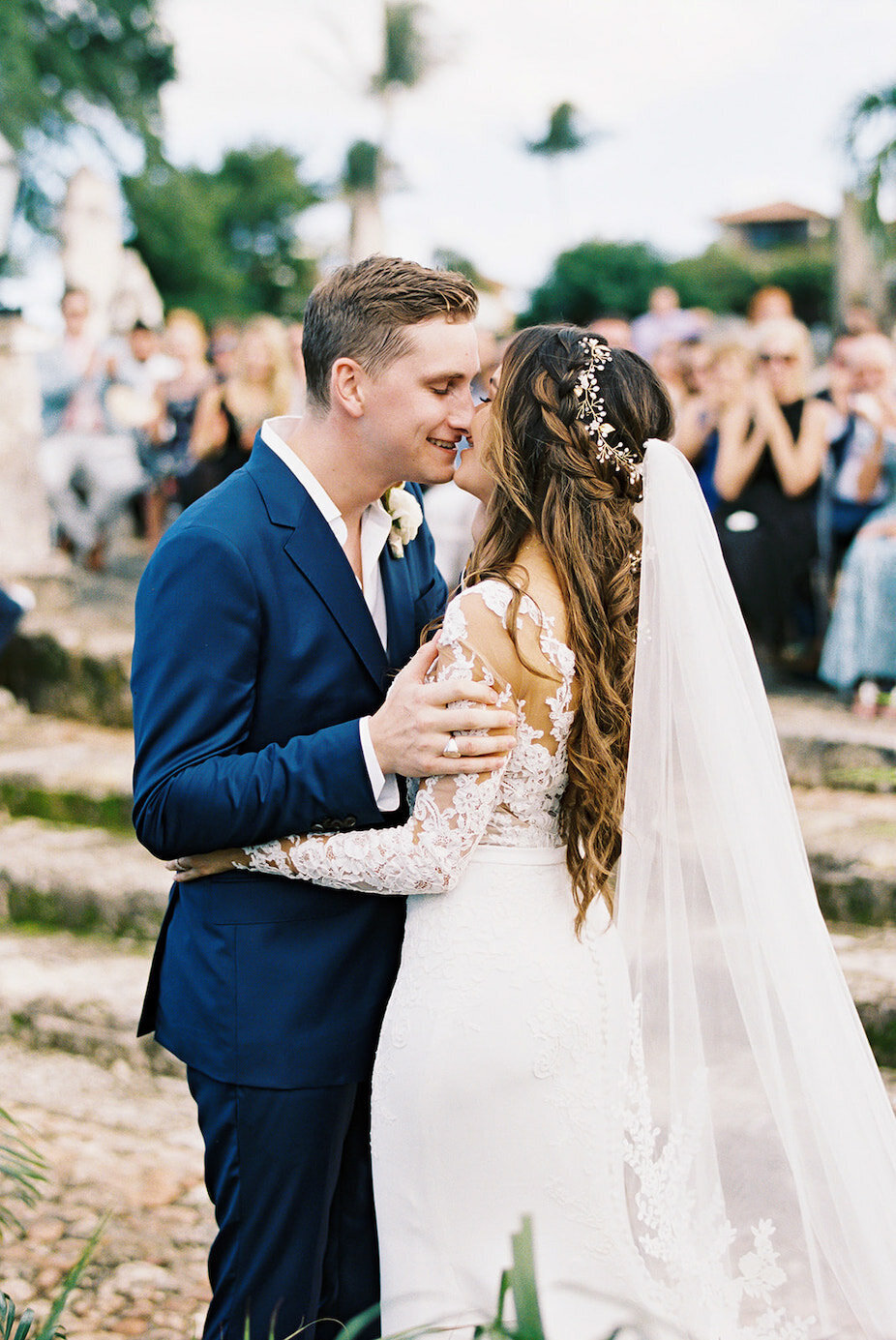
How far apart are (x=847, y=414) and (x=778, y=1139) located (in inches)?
186

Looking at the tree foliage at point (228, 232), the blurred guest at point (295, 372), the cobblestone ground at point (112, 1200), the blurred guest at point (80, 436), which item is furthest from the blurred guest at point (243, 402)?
the tree foliage at point (228, 232)

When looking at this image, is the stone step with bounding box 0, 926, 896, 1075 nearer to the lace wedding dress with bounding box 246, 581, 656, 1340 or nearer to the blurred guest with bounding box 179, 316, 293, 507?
the lace wedding dress with bounding box 246, 581, 656, 1340

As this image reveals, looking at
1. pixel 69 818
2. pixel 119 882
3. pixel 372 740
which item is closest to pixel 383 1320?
pixel 372 740

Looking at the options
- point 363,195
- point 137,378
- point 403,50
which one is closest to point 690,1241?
point 137,378

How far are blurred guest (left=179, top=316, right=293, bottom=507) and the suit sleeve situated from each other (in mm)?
5289

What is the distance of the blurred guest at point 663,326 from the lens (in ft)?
27.2

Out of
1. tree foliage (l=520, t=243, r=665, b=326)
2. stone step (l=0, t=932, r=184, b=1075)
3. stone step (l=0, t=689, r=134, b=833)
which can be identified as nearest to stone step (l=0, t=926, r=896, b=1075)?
stone step (l=0, t=932, r=184, b=1075)

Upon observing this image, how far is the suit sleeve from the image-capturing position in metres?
2.02

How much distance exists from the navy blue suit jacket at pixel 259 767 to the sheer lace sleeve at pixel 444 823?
2.9 inches

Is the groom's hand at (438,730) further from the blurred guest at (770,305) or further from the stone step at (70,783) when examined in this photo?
the blurred guest at (770,305)

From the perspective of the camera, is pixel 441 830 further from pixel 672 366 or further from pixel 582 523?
pixel 672 366

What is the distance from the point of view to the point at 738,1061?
6.91ft

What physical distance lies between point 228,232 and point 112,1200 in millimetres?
46173

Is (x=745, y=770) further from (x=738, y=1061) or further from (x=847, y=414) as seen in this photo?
(x=847, y=414)
